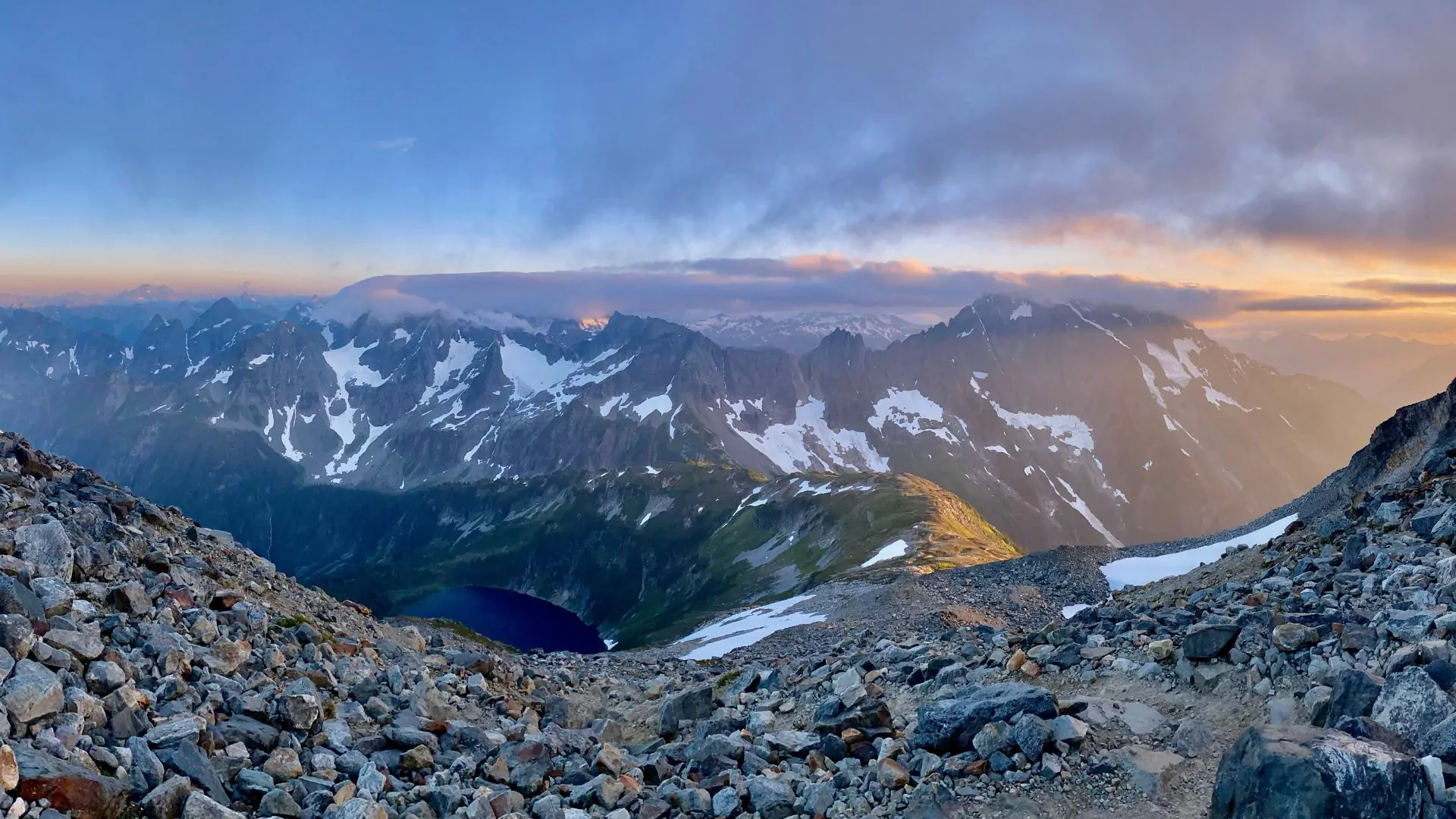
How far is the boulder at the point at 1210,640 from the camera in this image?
15.4m

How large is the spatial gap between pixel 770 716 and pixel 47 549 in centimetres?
1595

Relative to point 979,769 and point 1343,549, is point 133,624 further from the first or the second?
point 1343,549

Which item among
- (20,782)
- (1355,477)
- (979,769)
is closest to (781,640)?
(1355,477)

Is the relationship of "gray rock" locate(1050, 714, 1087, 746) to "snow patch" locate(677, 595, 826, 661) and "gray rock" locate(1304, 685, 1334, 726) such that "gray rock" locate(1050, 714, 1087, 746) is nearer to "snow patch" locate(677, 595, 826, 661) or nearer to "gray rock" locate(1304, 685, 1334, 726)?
"gray rock" locate(1304, 685, 1334, 726)

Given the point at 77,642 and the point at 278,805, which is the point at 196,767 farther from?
the point at 77,642

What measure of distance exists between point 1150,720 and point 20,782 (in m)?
16.9

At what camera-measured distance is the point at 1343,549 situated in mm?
21719

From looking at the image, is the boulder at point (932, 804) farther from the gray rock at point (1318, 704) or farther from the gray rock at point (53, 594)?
the gray rock at point (53, 594)

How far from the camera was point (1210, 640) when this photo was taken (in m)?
15.5

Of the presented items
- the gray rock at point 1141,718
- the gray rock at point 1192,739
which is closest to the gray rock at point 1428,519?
the gray rock at point 1141,718

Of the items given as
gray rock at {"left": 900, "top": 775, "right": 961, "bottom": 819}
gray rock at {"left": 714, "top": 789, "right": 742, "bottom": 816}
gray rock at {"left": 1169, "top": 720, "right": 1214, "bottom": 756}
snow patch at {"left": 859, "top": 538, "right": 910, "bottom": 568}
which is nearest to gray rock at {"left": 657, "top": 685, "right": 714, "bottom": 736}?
gray rock at {"left": 714, "top": 789, "right": 742, "bottom": 816}

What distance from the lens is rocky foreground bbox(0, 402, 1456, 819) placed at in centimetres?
1063

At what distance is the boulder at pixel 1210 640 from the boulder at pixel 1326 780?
5372mm

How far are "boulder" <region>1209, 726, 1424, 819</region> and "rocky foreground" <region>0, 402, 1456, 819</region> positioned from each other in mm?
26
